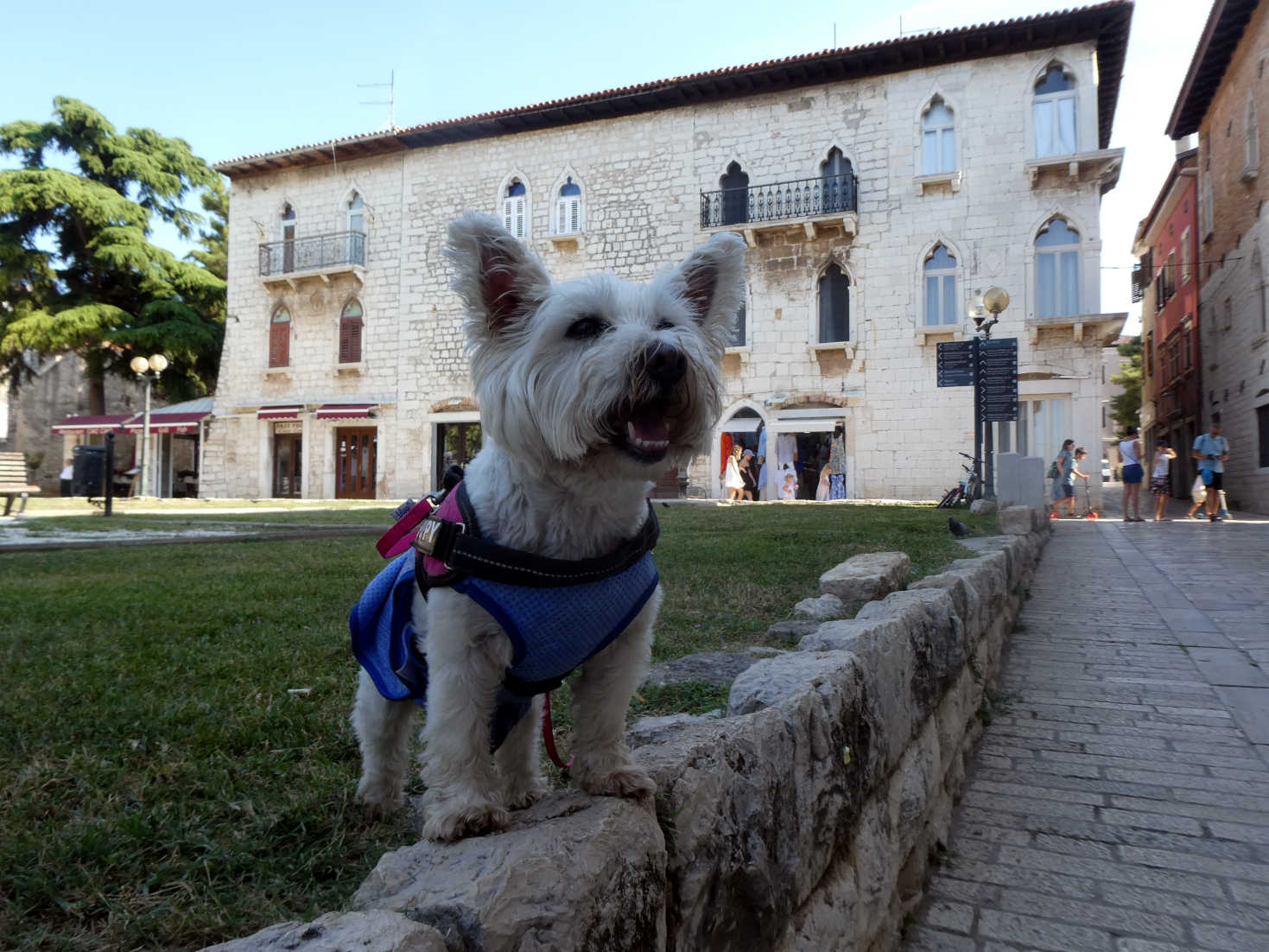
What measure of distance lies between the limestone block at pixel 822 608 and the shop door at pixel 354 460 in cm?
2354

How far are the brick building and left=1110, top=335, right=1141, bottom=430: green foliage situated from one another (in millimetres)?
7910

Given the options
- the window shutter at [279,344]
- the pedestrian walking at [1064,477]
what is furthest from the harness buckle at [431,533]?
the window shutter at [279,344]

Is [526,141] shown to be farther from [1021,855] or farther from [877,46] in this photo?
[1021,855]

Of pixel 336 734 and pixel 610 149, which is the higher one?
pixel 610 149

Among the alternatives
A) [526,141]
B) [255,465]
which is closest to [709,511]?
[526,141]

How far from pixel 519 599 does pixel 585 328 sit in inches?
25.9

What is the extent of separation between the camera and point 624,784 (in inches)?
59.9

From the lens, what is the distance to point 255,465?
1038 inches

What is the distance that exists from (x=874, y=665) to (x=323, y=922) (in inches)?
72.9

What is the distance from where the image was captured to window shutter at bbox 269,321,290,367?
87.9 ft

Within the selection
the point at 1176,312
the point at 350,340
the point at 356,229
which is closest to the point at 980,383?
the point at 1176,312

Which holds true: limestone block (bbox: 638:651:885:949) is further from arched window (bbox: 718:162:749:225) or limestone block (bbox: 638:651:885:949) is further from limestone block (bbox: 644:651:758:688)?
arched window (bbox: 718:162:749:225)

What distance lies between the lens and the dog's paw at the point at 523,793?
187 centimetres

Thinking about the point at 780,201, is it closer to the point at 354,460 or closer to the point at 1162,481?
the point at 1162,481
